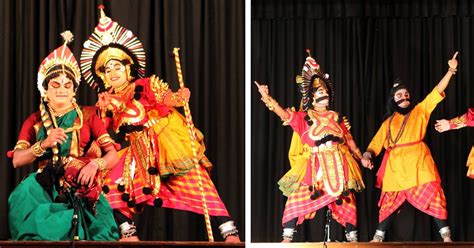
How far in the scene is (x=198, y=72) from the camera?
5.70 metres

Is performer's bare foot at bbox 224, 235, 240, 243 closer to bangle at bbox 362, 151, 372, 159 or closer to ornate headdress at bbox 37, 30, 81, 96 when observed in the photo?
bangle at bbox 362, 151, 372, 159

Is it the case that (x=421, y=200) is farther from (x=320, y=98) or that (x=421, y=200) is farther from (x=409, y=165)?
(x=320, y=98)

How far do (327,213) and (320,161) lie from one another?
1.26ft

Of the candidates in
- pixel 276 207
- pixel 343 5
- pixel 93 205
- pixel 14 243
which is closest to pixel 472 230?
pixel 276 207

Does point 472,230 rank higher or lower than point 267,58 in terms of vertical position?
lower

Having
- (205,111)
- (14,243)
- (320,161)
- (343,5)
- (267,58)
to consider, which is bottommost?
(14,243)

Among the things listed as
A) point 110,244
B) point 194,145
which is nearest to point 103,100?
point 194,145

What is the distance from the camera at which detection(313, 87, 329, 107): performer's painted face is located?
5859 millimetres

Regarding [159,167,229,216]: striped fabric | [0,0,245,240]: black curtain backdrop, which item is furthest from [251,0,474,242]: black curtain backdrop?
[159,167,229,216]: striped fabric

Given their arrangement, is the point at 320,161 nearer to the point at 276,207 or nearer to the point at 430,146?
the point at 276,207

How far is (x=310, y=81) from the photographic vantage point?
5.88m

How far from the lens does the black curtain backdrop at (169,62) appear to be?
558 cm

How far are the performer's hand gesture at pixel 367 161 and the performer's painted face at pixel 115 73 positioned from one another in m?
1.83

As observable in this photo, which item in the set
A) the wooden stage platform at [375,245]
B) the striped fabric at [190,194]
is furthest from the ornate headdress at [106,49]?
the wooden stage platform at [375,245]
